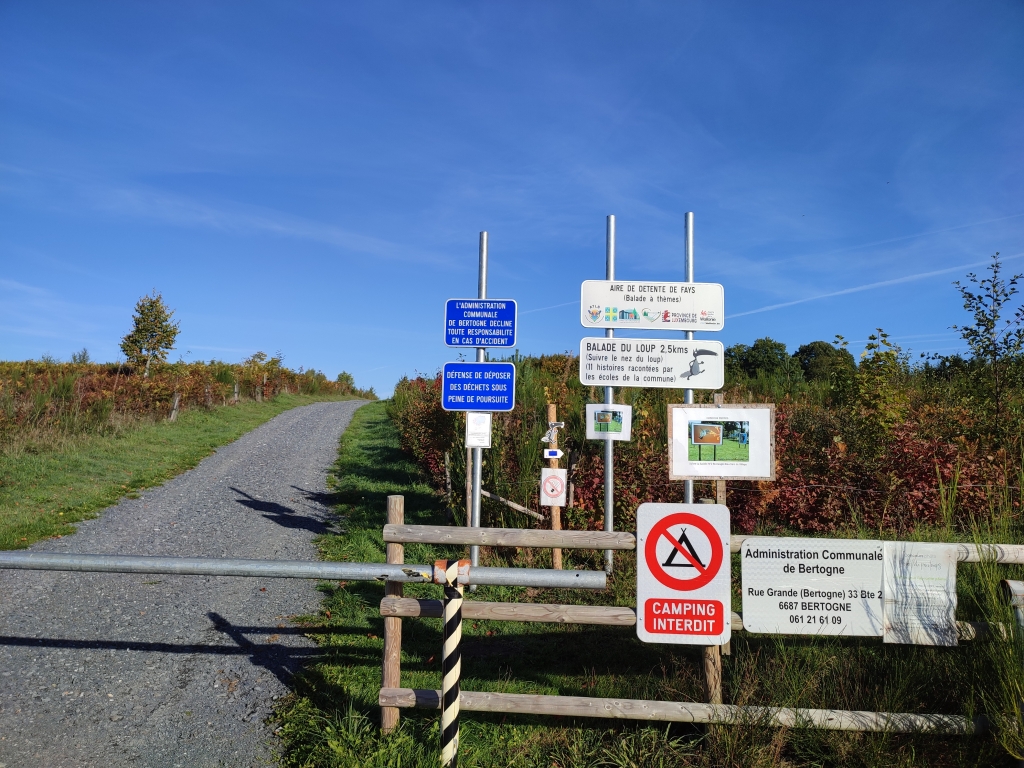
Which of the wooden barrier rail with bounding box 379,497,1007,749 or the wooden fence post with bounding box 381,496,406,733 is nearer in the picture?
the wooden barrier rail with bounding box 379,497,1007,749

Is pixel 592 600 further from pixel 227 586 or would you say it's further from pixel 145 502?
pixel 145 502

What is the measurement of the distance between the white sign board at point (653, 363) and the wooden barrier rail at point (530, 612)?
Result: 254 cm

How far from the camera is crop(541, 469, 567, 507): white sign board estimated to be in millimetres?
7160

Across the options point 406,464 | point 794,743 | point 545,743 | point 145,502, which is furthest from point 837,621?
point 406,464

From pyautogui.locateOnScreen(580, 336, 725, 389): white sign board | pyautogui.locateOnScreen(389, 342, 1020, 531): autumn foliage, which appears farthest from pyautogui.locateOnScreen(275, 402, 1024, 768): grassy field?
pyautogui.locateOnScreen(389, 342, 1020, 531): autumn foliage

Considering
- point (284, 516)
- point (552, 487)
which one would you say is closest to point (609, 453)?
point (552, 487)

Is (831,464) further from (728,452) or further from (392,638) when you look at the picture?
(392,638)

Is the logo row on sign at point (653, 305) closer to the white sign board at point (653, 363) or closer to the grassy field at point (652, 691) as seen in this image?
the white sign board at point (653, 363)

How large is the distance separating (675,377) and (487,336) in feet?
7.36

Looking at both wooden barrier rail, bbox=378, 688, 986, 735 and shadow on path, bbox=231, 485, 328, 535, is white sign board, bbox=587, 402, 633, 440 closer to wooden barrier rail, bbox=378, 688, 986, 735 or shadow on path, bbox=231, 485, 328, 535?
wooden barrier rail, bbox=378, 688, 986, 735

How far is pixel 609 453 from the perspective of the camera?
6.73m

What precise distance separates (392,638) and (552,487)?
135 inches

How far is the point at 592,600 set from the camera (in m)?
6.40

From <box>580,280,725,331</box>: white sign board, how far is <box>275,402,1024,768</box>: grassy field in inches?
106
